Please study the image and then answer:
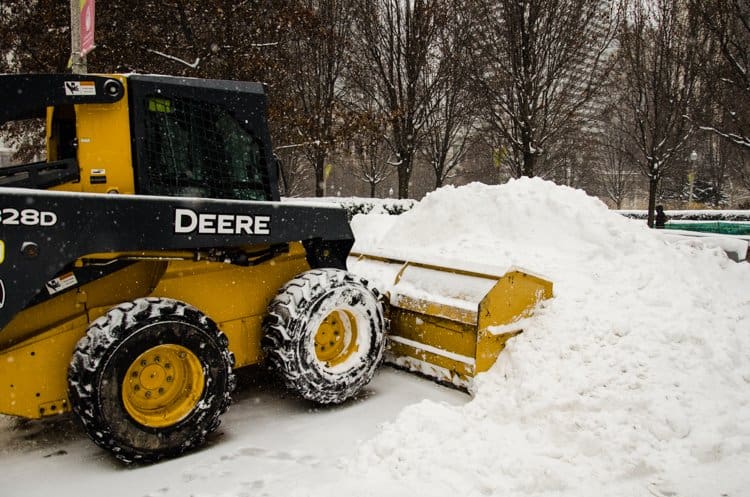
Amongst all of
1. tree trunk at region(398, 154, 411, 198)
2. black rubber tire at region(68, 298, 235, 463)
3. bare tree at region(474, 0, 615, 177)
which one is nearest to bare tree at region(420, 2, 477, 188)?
bare tree at region(474, 0, 615, 177)

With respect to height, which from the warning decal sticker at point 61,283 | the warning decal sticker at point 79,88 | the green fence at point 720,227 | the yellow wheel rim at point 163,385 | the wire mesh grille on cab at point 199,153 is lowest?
the green fence at point 720,227

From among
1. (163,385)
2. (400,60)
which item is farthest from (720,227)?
(163,385)

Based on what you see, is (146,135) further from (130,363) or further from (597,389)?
(597,389)

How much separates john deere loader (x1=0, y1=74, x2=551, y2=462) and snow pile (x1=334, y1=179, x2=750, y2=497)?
616mm

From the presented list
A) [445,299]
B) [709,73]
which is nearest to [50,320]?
[445,299]

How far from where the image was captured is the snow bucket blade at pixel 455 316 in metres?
4.73

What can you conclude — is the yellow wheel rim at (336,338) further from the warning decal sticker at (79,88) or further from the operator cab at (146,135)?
the warning decal sticker at (79,88)

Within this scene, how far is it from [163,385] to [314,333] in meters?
1.15

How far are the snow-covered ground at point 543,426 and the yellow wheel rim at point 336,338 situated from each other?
0.43 metres

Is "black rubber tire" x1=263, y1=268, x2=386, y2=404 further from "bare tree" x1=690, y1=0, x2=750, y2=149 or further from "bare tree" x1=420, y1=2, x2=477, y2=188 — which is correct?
"bare tree" x1=420, y1=2, x2=477, y2=188

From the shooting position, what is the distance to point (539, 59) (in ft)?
44.7

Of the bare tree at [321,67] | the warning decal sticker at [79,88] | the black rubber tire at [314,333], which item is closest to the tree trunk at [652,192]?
the bare tree at [321,67]

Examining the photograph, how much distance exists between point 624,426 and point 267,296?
285cm

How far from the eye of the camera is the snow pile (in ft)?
11.3
